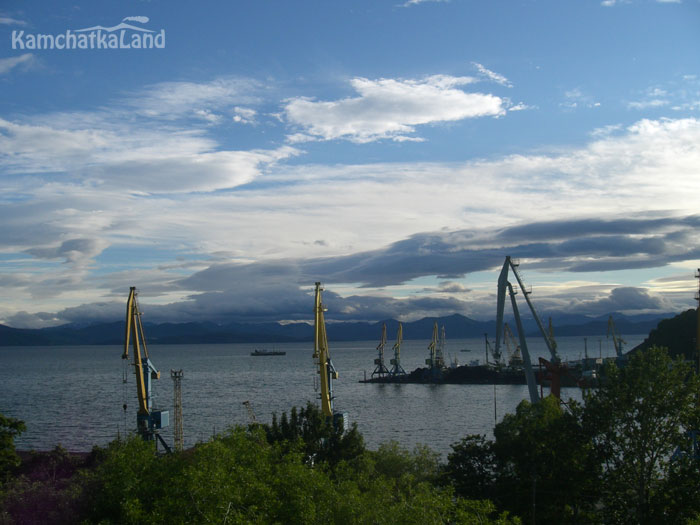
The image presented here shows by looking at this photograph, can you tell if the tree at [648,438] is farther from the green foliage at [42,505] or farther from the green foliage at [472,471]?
the green foliage at [42,505]

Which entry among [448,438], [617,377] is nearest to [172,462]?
[617,377]

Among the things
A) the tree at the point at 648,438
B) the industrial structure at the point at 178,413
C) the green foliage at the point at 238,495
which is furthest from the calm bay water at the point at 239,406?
the green foliage at the point at 238,495

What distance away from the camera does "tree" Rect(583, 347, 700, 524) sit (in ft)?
94.7

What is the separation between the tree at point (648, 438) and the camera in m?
28.9

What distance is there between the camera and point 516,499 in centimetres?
3266

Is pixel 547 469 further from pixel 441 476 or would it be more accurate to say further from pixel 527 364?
pixel 527 364

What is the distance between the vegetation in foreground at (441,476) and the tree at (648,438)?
0.18 ft

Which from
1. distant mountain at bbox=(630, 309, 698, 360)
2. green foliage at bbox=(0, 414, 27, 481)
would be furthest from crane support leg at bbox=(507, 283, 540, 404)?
distant mountain at bbox=(630, 309, 698, 360)

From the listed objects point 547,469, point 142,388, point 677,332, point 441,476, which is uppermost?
point 142,388

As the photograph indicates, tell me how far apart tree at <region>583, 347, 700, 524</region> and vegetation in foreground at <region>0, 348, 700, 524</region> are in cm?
5

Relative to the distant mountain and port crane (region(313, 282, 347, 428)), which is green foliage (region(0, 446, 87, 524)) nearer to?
port crane (region(313, 282, 347, 428))

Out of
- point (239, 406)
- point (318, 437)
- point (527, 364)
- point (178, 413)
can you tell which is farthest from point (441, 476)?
point (239, 406)

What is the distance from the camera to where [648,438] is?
29984 millimetres

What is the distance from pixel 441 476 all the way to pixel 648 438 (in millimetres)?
11277
